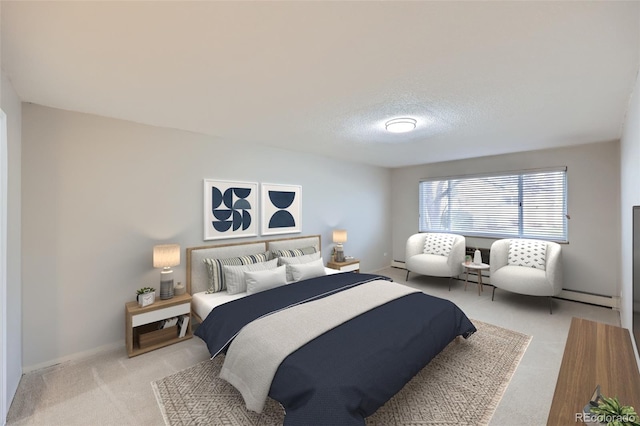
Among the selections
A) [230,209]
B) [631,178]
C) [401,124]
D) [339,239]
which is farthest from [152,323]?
[631,178]

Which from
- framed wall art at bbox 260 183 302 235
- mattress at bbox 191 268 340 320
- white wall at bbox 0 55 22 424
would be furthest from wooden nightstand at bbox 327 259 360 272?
white wall at bbox 0 55 22 424

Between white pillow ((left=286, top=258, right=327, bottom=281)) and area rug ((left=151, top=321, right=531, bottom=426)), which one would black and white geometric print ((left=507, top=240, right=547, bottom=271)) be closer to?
area rug ((left=151, top=321, right=531, bottom=426))

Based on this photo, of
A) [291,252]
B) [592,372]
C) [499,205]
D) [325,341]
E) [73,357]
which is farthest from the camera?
[499,205]

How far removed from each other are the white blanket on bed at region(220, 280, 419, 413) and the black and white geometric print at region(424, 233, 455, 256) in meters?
3.05

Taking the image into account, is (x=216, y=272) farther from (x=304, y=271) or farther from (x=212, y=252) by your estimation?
(x=304, y=271)

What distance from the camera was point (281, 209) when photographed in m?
4.25

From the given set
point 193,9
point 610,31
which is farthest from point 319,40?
point 610,31

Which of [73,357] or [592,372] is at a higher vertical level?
[592,372]

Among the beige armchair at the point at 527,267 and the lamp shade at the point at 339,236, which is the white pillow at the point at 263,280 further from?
the beige armchair at the point at 527,267

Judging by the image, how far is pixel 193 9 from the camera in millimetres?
1320

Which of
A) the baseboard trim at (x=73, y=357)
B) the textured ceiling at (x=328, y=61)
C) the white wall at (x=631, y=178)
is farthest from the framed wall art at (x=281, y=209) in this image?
the white wall at (x=631, y=178)

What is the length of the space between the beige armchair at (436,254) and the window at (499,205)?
449 millimetres

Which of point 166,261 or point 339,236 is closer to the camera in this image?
point 166,261

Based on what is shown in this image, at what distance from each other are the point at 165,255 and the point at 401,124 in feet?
9.56
